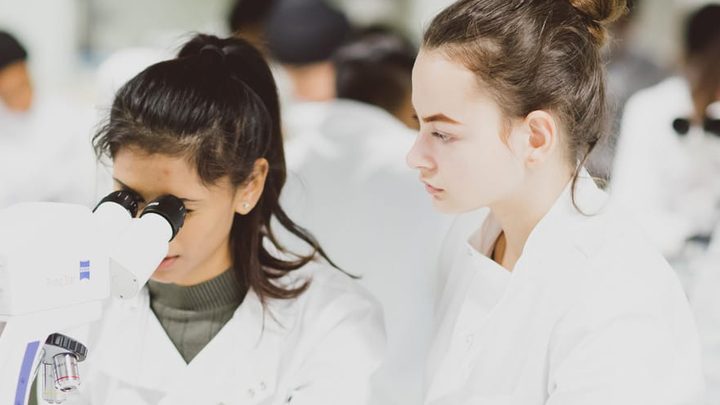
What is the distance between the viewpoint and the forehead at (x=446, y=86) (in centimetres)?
123

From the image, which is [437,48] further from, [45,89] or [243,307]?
[45,89]

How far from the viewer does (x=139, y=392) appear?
1.42 metres

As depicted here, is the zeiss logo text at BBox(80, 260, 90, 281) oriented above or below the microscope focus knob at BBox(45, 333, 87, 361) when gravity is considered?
above

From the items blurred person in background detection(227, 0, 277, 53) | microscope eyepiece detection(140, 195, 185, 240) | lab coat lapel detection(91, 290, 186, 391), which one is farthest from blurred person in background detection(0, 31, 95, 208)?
microscope eyepiece detection(140, 195, 185, 240)

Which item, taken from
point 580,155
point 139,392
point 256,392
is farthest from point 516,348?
point 139,392

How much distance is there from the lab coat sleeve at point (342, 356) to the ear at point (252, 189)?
8.0 inches

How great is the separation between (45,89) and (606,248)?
3930 mm

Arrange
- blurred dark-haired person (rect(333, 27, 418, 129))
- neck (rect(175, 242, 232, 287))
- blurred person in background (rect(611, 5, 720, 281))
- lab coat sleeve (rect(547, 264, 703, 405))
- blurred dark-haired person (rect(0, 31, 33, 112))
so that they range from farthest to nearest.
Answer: blurred dark-haired person (rect(0, 31, 33, 112))
blurred dark-haired person (rect(333, 27, 418, 129))
blurred person in background (rect(611, 5, 720, 281))
neck (rect(175, 242, 232, 287))
lab coat sleeve (rect(547, 264, 703, 405))

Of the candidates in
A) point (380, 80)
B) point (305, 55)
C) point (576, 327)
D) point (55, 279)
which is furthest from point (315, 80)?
point (55, 279)

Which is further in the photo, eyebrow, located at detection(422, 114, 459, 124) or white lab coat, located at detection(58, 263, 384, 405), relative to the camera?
white lab coat, located at detection(58, 263, 384, 405)

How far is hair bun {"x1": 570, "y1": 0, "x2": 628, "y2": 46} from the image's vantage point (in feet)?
4.20

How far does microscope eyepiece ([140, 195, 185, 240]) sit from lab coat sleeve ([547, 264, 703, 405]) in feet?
1.75

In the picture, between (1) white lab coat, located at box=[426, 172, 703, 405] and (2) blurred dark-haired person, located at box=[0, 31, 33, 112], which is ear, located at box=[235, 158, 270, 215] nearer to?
(1) white lab coat, located at box=[426, 172, 703, 405]

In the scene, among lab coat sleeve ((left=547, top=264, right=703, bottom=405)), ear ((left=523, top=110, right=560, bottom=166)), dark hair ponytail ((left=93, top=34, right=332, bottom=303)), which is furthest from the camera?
dark hair ponytail ((left=93, top=34, right=332, bottom=303))
